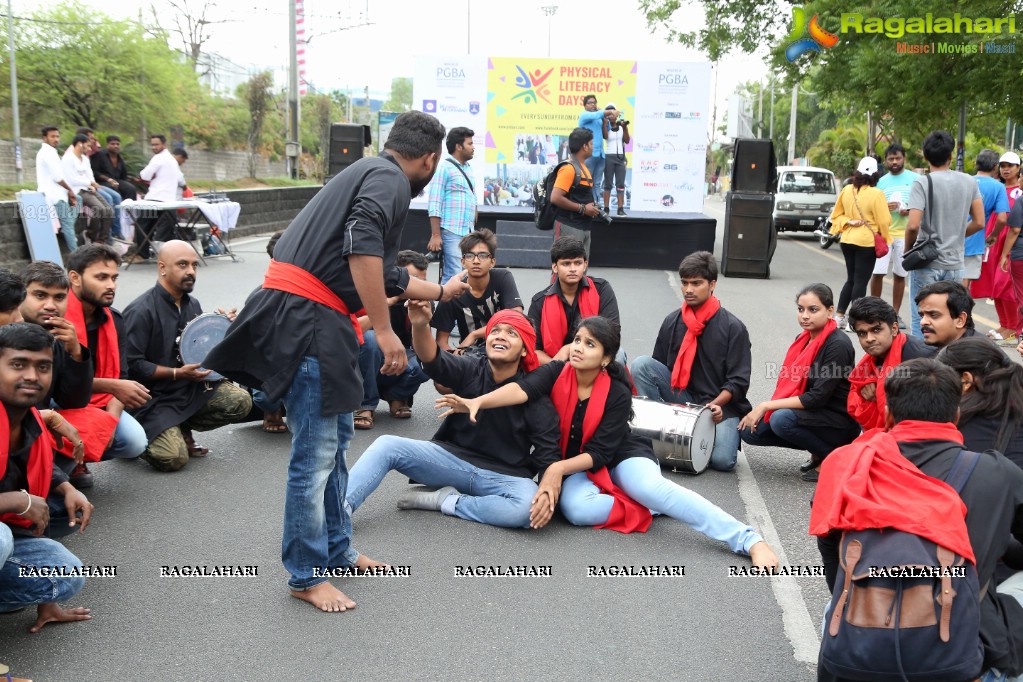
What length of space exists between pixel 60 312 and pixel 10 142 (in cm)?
2532

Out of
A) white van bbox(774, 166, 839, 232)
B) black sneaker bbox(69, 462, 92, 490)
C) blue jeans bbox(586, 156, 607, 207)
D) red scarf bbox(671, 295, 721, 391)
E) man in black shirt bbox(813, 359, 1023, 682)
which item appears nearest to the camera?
man in black shirt bbox(813, 359, 1023, 682)

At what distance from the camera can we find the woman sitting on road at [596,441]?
496 cm

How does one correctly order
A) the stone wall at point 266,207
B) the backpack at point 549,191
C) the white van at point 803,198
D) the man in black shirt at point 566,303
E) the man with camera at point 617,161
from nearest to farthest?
1. the man in black shirt at point 566,303
2. the backpack at point 549,191
3. the man with camera at point 617,161
4. the stone wall at point 266,207
5. the white van at point 803,198

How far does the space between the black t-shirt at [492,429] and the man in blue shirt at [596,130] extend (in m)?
12.2

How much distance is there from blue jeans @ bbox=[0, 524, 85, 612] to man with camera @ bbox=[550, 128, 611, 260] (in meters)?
7.64

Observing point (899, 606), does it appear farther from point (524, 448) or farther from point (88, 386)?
point (88, 386)

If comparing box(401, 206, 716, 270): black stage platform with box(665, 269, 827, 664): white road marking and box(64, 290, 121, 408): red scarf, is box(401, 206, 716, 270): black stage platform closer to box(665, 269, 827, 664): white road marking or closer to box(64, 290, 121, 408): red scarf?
box(665, 269, 827, 664): white road marking

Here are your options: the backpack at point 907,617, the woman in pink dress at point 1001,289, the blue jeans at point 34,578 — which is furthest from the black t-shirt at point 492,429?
the woman in pink dress at point 1001,289

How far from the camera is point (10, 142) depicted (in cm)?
2709

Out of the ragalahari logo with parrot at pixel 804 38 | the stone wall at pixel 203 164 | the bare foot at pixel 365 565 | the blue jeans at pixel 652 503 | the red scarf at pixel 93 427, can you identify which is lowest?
the bare foot at pixel 365 565

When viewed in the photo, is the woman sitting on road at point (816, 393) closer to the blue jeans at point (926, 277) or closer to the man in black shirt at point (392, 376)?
the man in black shirt at point (392, 376)

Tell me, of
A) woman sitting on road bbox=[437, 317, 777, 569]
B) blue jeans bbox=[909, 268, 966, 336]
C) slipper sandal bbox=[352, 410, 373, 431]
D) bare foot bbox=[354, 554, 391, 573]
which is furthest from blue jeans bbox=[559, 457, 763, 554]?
blue jeans bbox=[909, 268, 966, 336]

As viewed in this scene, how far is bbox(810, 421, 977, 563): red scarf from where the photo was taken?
297 cm

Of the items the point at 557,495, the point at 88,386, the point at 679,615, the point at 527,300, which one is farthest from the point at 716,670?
the point at 527,300
